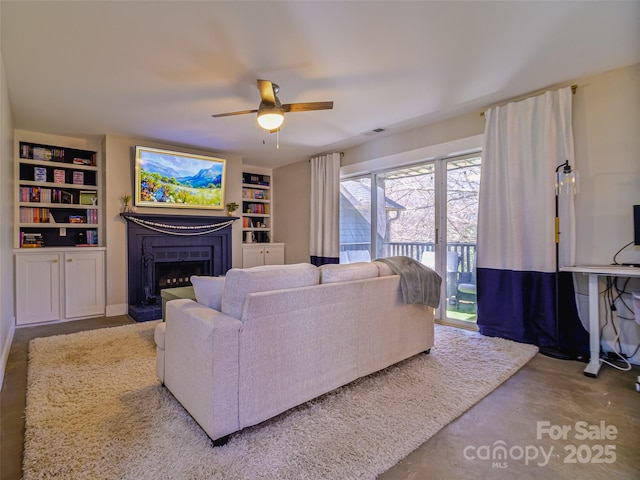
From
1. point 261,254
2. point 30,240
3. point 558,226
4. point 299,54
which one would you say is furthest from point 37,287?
point 558,226

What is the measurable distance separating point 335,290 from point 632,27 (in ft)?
8.95

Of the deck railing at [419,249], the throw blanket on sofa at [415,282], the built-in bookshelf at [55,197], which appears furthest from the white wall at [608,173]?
the built-in bookshelf at [55,197]

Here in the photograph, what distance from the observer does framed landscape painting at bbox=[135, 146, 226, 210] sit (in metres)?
4.37

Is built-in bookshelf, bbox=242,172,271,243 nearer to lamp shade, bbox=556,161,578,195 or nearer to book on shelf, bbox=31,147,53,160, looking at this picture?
book on shelf, bbox=31,147,53,160

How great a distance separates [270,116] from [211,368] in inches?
79.0

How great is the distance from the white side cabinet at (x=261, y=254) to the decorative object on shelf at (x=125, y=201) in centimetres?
192

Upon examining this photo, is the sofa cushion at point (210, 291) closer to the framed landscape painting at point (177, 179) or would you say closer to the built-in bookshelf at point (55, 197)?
the framed landscape painting at point (177, 179)

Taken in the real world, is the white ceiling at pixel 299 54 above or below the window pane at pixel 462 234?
above

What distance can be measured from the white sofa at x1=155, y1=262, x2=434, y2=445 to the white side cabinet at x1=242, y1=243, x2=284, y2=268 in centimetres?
352

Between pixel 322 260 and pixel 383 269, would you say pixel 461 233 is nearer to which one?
pixel 383 269

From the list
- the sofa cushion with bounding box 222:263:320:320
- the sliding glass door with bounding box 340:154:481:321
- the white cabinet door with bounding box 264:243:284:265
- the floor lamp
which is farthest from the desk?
the white cabinet door with bounding box 264:243:284:265

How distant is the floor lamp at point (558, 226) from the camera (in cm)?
268

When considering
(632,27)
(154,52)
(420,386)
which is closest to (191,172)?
(154,52)

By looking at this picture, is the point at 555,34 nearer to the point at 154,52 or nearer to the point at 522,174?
the point at 522,174
